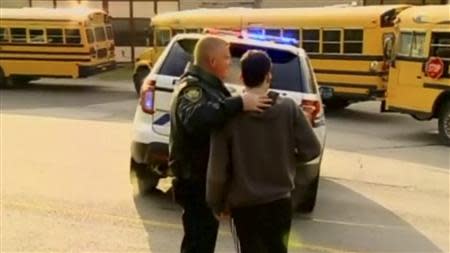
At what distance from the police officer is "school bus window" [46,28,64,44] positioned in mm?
16728

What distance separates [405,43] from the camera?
42.9ft

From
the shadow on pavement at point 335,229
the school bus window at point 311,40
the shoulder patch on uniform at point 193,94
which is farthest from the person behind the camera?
the school bus window at point 311,40

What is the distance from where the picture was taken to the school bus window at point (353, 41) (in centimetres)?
1490

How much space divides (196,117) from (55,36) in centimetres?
1736

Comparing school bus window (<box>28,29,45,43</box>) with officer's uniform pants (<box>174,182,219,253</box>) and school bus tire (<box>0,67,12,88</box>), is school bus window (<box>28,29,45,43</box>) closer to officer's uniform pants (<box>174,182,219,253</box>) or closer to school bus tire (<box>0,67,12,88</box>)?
school bus tire (<box>0,67,12,88</box>)

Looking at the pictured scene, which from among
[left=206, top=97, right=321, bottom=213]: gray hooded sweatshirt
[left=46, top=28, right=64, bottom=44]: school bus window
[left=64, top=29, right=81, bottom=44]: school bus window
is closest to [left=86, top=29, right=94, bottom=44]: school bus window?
[left=64, top=29, right=81, bottom=44]: school bus window

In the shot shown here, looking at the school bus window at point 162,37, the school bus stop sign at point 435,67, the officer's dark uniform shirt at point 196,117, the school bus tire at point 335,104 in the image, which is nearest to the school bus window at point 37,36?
the school bus window at point 162,37

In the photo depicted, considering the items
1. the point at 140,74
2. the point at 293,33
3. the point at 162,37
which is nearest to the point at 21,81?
the point at 140,74

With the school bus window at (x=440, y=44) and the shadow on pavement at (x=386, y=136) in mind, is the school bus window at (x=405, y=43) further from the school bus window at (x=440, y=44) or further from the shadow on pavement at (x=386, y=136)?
the shadow on pavement at (x=386, y=136)

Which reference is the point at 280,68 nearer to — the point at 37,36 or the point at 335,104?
the point at 335,104

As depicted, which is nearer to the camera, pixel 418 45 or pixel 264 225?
pixel 264 225

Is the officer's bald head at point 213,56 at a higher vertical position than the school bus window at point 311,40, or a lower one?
higher

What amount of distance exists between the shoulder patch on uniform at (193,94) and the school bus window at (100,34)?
1739 cm

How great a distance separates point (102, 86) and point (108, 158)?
506 inches
